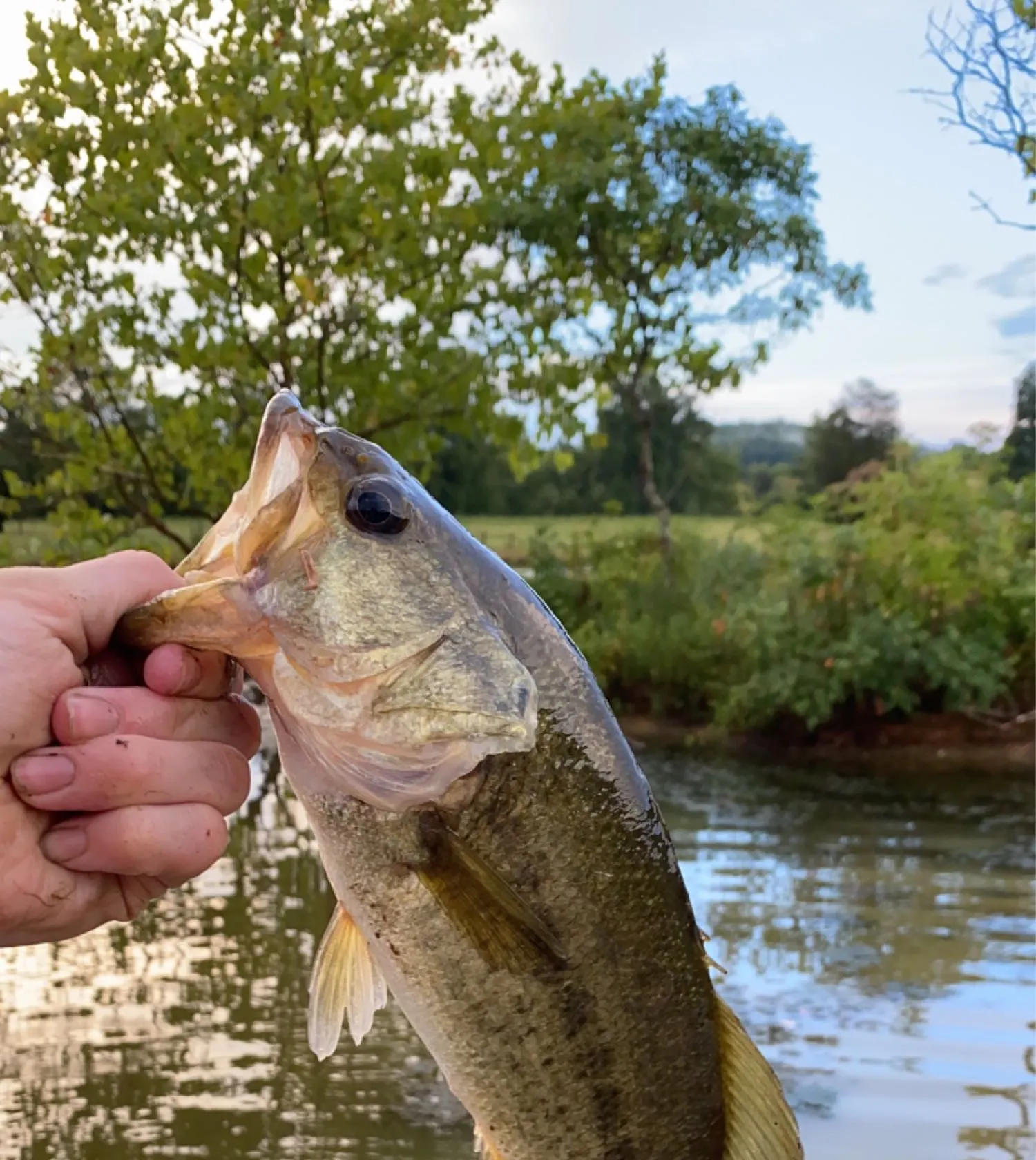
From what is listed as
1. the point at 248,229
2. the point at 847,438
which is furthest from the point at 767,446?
the point at 248,229

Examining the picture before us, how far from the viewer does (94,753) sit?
1.50m

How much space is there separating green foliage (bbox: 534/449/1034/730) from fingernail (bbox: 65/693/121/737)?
9.55 m

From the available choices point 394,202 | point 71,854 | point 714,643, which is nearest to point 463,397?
point 394,202

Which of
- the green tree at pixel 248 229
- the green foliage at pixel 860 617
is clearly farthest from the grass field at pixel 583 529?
the green tree at pixel 248 229

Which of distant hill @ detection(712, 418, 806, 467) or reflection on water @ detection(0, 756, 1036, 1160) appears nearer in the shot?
reflection on water @ detection(0, 756, 1036, 1160)

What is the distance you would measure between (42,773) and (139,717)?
15cm

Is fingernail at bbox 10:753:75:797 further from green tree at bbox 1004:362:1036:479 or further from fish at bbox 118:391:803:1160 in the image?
green tree at bbox 1004:362:1036:479

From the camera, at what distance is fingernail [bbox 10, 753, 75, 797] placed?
4.85ft

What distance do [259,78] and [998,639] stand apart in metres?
8.47

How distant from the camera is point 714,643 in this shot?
1188 cm

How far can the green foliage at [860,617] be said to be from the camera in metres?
10.5

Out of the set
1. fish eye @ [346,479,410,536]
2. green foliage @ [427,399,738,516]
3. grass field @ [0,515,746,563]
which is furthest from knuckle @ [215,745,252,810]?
green foliage @ [427,399,738,516]

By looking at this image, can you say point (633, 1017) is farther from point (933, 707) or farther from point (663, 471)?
point (663, 471)

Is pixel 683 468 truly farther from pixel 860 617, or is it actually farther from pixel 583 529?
pixel 860 617
